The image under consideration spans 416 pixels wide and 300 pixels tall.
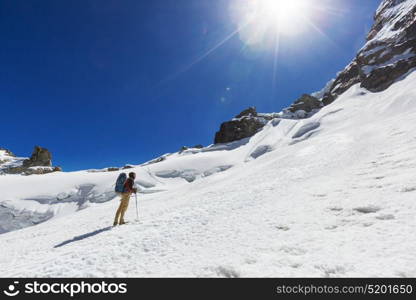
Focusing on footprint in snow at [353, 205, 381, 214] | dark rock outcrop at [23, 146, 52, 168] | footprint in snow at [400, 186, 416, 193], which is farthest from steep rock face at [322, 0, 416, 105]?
dark rock outcrop at [23, 146, 52, 168]

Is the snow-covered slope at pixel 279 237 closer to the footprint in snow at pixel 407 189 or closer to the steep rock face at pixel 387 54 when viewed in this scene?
the footprint in snow at pixel 407 189

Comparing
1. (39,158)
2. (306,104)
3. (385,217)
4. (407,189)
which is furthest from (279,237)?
(39,158)

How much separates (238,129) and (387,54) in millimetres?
55642

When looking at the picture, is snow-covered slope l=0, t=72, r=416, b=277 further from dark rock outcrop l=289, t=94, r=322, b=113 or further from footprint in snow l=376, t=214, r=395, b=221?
dark rock outcrop l=289, t=94, r=322, b=113

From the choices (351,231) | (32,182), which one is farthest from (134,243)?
(32,182)

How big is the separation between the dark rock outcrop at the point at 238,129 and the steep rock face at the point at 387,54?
28978 mm

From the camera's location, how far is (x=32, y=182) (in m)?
40.5

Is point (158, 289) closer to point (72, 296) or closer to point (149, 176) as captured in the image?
point (72, 296)

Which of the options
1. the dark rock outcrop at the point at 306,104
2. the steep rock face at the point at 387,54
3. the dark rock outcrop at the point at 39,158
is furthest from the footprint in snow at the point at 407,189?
the dark rock outcrop at the point at 39,158

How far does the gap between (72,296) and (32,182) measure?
149ft

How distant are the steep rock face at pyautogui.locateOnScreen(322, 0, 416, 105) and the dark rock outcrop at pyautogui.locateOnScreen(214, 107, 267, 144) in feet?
95.1

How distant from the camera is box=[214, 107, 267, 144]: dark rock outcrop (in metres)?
97.2

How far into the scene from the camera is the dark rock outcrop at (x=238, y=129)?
9719 cm

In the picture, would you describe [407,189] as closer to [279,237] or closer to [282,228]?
[282,228]
